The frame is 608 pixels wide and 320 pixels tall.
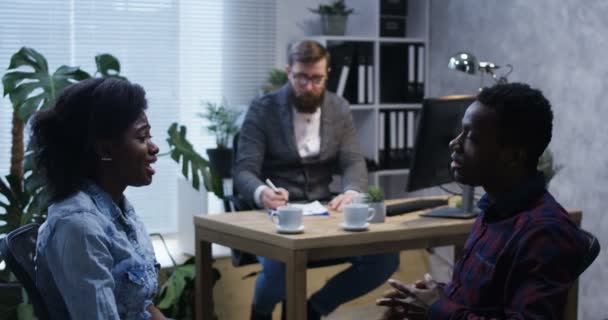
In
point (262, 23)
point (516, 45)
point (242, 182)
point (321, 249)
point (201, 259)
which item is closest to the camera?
point (321, 249)

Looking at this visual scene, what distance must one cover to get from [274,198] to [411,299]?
1.34m

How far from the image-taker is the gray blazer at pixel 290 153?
10.9ft

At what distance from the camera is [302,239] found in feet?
8.06

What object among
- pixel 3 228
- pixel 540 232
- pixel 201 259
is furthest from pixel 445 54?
pixel 540 232

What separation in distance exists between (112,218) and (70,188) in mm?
118

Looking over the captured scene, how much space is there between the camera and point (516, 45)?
396 centimetres

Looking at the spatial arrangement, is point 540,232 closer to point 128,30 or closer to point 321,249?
point 321,249

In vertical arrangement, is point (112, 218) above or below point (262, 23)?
below

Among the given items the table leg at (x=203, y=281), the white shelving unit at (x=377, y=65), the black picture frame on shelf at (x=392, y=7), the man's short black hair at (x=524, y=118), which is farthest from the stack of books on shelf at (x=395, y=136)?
the man's short black hair at (x=524, y=118)

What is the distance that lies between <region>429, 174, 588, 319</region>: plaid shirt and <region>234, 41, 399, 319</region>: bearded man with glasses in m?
1.51

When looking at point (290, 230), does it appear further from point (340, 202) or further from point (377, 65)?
point (377, 65)

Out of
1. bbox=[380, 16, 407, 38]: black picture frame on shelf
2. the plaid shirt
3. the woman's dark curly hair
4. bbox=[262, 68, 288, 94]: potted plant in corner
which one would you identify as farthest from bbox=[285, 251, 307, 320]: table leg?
bbox=[380, 16, 407, 38]: black picture frame on shelf

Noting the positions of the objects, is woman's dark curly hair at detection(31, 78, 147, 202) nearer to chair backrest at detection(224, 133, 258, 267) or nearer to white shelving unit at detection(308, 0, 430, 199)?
chair backrest at detection(224, 133, 258, 267)

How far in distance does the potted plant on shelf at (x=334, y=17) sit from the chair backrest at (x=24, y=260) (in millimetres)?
2913
